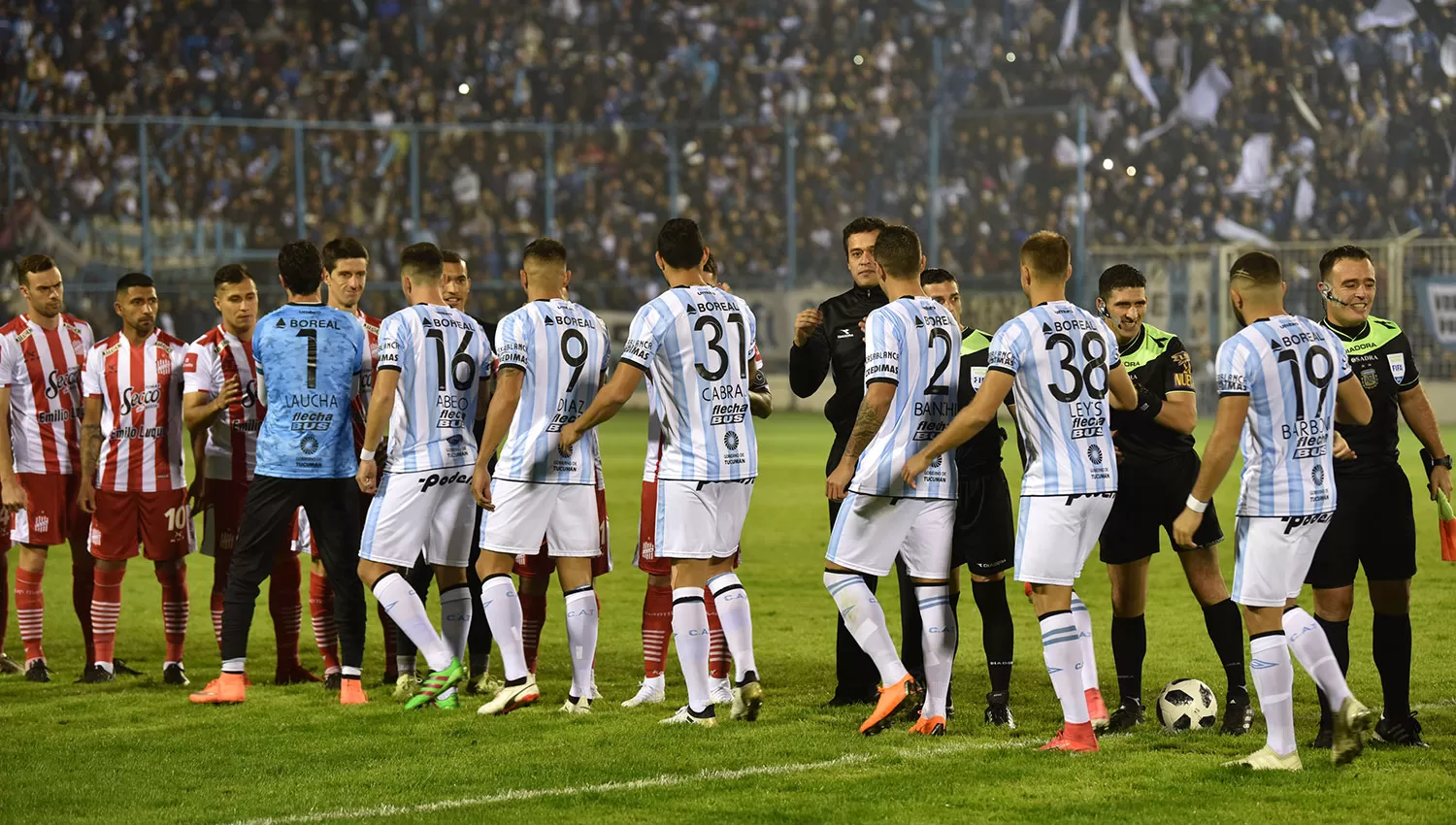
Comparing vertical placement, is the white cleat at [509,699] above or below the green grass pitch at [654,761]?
above

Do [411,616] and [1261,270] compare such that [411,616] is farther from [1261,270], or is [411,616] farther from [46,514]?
[1261,270]

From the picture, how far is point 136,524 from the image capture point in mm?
7961

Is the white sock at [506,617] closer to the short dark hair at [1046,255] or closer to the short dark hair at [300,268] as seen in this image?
the short dark hair at [300,268]

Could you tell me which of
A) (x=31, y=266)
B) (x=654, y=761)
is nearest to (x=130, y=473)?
(x=31, y=266)

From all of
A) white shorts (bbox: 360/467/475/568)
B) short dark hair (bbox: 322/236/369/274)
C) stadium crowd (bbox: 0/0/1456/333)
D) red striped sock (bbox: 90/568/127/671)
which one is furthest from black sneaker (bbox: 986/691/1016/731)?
stadium crowd (bbox: 0/0/1456/333)

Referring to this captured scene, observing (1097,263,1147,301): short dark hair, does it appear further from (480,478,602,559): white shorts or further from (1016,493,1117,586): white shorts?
(480,478,602,559): white shorts

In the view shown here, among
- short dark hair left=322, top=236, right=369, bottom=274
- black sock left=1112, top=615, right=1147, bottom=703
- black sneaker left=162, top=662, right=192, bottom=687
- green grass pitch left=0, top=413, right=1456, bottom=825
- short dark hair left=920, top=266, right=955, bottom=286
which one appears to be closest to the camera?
green grass pitch left=0, top=413, right=1456, bottom=825

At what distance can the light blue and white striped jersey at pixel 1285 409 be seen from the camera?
550 cm

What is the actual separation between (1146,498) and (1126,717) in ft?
2.98

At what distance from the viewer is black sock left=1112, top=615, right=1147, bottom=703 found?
655 centimetres

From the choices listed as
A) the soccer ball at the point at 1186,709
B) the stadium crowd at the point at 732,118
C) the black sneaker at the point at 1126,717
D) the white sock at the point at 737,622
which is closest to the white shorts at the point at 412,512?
the white sock at the point at 737,622

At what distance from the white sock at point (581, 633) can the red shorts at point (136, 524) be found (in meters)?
2.39

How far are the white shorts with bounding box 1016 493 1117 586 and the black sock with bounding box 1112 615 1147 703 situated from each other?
3.08 ft

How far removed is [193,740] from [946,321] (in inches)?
136
